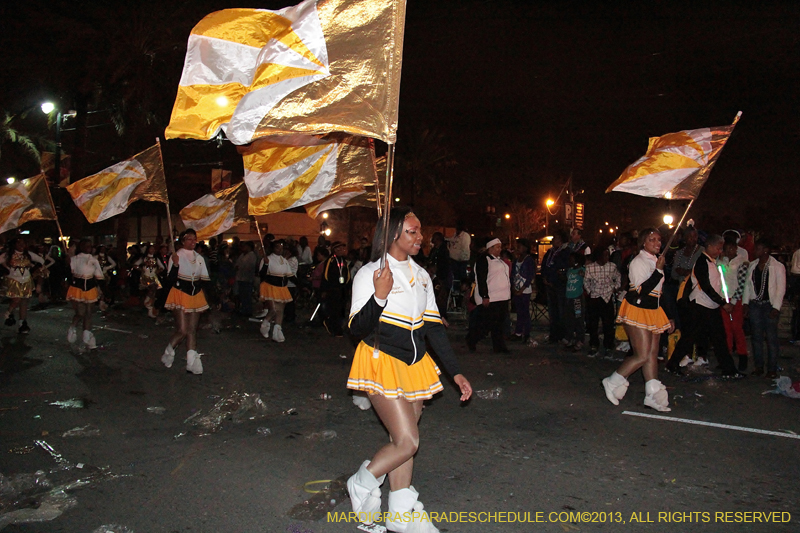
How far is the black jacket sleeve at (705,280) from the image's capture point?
26.8 ft

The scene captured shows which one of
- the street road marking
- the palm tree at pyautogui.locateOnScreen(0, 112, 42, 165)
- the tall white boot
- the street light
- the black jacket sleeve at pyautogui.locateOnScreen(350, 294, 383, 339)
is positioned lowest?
the tall white boot

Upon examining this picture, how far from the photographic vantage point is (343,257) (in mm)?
13008

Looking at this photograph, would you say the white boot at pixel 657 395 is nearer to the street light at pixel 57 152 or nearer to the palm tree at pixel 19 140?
the street light at pixel 57 152

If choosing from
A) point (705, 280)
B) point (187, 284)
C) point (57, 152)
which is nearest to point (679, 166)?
point (705, 280)

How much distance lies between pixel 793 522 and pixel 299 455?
3.73 metres

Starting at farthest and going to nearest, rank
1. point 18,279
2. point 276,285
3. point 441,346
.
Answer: point 18,279
point 276,285
point 441,346

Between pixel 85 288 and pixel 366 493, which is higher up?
pixel 85 288

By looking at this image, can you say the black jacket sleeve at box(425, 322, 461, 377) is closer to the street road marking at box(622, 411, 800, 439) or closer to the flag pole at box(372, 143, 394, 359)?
the flag pole at box(372, 143, 394, 359)

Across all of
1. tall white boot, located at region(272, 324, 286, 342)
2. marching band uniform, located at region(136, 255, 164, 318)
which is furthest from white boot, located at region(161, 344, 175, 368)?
marching band uniform, located at region(136, 255, 164, 318)

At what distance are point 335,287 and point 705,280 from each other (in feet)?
23.2

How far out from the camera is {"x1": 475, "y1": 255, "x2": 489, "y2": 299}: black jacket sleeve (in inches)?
408

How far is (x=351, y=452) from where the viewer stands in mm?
5387

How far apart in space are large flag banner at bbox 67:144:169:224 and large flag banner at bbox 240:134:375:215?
410 cm

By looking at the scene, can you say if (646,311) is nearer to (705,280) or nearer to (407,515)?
(705,280)
